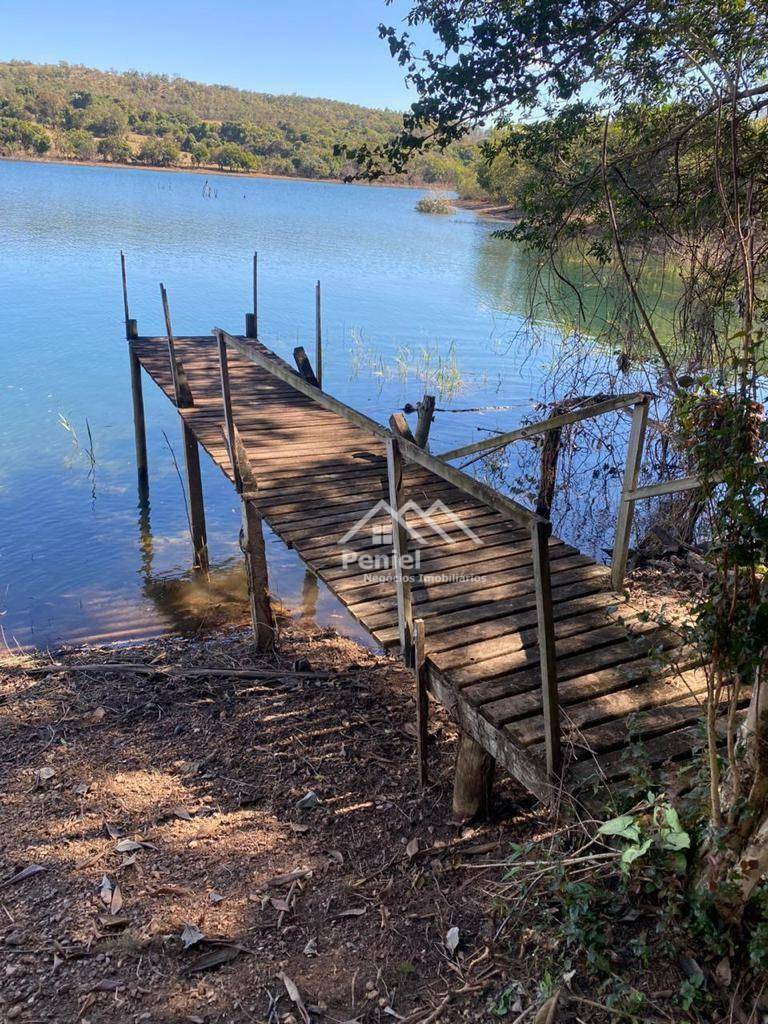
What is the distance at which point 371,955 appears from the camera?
9.55 feet

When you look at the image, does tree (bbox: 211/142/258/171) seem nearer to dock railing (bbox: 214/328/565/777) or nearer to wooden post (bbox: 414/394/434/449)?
wooden post (bbox: 414/394/434/449)

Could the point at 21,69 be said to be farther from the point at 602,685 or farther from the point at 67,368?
the point at 602,685

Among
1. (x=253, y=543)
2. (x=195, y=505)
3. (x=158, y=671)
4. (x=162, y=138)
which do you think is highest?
(x=162, y=138)

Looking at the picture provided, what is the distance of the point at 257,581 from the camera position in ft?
21.2

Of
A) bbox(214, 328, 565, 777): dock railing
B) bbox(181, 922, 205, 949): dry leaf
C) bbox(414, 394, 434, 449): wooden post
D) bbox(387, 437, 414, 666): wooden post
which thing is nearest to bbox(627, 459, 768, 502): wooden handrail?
bbox(214, 328, 565, 777): dock railing

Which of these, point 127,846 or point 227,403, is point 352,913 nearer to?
point 127,846

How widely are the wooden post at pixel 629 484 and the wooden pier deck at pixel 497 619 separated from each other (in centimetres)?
19

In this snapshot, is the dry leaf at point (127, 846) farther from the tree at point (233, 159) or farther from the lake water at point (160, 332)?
the tree at point (233, 159)

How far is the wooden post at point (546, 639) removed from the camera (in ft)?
8.93

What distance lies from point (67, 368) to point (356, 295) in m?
10.9

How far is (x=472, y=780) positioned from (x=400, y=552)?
1229mm

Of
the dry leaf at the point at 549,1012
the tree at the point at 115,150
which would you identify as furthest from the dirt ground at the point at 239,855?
the tree at the point at 115,150

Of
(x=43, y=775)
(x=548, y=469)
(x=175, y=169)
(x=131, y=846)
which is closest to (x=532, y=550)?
(x=131, y=846)

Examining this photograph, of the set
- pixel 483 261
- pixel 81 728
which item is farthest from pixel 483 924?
pixel 483 261
